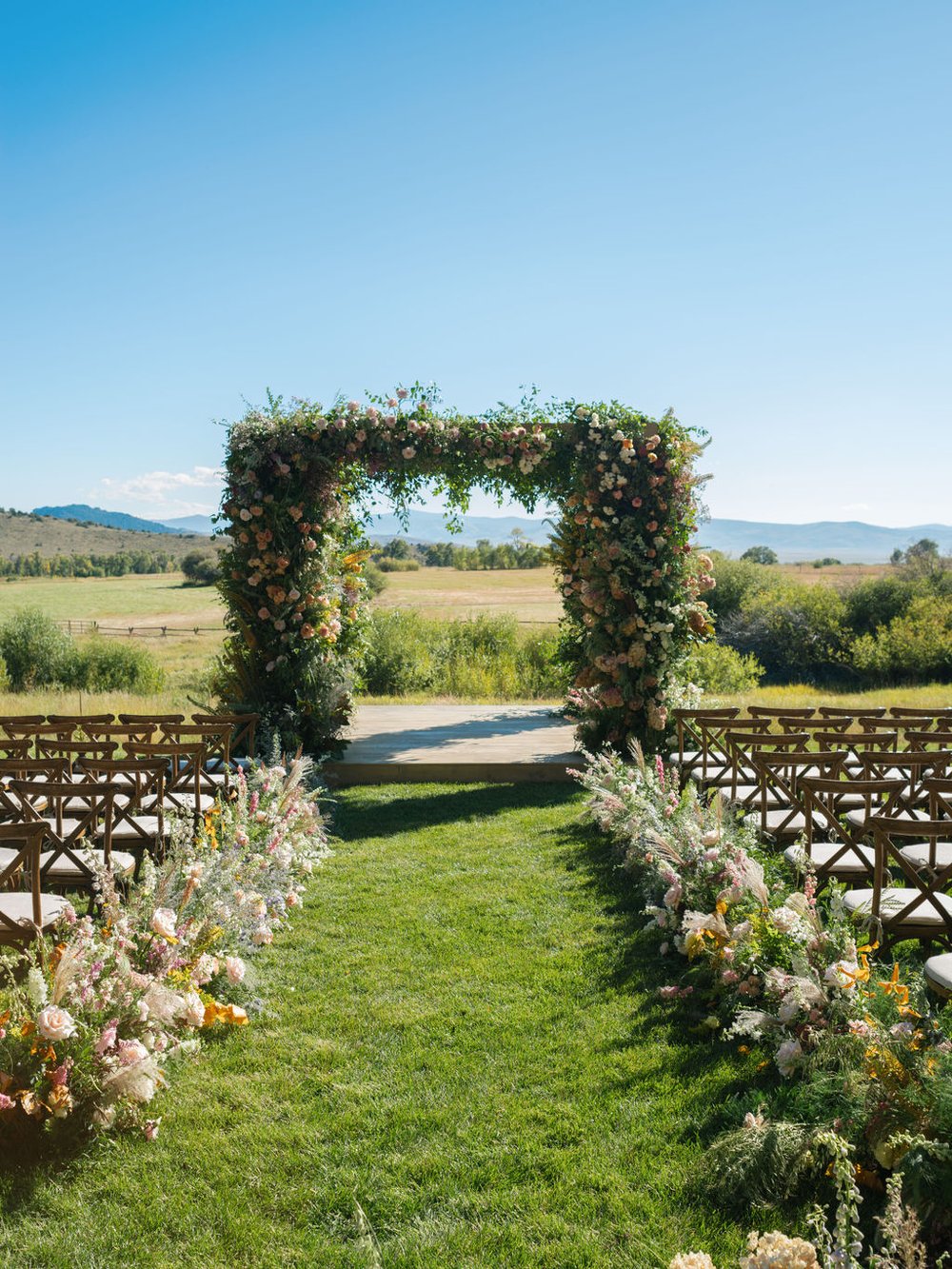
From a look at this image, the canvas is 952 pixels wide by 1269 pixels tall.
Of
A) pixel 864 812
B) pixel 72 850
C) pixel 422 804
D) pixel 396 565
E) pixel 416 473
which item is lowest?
pixel 422 804

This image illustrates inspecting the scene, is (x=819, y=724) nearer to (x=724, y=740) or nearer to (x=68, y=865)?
(x=724, y=740)

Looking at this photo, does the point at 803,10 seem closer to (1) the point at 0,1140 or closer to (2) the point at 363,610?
(2) the point at 363,610

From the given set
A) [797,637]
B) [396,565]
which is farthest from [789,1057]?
[396,565]

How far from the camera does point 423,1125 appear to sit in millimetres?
3207

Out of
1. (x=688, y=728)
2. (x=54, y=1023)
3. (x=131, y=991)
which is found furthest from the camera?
(x=688, y=728)

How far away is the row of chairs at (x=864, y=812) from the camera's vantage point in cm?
398

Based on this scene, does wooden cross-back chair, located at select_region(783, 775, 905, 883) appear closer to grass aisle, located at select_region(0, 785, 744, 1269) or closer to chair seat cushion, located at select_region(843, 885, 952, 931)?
chair seat cushion, located at select_region(843, 885, 952, 931)

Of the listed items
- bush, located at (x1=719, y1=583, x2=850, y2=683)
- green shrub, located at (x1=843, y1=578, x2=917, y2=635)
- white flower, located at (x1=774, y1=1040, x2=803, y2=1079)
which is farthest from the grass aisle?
green shrub, located at (x1=843, y1=578, x2=917, y2=635)

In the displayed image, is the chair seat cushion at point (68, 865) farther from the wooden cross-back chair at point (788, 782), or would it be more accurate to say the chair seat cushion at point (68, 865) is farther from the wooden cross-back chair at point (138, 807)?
the wooden cross-back chair at point (788, 782)

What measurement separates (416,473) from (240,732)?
125 inches

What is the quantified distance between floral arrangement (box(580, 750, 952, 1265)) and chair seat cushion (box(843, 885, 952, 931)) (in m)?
0.15

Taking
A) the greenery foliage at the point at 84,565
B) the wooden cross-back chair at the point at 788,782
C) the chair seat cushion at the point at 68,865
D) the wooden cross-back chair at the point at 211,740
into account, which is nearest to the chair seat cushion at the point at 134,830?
the chair seat cushion at the point at 68,865

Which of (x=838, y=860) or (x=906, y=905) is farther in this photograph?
(x=838, y=860)

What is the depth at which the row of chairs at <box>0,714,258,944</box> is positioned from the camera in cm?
404
